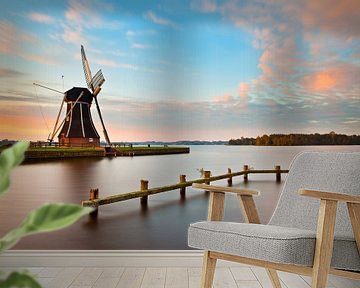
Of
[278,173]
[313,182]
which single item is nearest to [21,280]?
[313,182]

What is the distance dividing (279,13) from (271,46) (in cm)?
25

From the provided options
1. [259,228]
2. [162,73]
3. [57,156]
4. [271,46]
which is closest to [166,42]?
[162,73]

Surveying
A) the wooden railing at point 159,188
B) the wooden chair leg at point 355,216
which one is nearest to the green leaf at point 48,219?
the wooden chair leg at point 355,216

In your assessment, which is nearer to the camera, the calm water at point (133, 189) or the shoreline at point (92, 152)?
the calm water at point (133, 189)

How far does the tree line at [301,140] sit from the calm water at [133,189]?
41 millimetres

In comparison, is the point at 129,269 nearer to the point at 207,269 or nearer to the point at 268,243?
the point at 207,269

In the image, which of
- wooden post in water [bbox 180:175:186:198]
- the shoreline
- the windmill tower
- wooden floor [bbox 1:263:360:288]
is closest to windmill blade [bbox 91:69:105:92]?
the windmill tower

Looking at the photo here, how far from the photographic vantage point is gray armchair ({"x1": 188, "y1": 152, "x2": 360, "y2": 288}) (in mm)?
2193

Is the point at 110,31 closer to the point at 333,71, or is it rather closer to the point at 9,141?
the point at 9,141

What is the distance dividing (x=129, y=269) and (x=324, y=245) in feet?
5.69

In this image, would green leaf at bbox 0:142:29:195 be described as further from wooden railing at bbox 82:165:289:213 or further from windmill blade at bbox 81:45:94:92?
windmill blade at bbox 81:45:94:92

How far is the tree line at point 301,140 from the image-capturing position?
390 centimetres

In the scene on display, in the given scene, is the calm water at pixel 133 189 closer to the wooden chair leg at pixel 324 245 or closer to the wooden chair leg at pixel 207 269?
the wooden chair leg at pixel 207 269

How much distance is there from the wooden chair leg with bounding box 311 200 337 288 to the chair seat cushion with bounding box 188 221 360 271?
30mm
